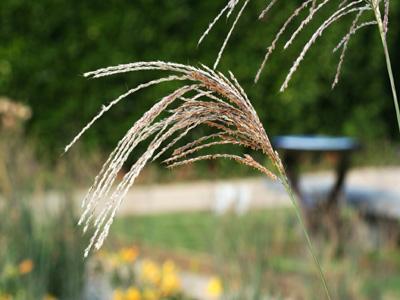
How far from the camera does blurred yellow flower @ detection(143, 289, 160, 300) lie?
501 centimetres

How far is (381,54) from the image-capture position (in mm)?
13414

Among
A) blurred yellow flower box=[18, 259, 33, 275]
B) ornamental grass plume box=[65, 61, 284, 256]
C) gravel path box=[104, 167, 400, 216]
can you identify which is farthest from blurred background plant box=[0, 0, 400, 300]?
ornamental grass plume box=[65, 61, 284, 256]

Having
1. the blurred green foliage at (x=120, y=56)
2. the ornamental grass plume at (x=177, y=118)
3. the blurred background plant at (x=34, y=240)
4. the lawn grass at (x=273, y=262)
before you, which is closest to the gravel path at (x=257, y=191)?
the blurred green foliage at (x=120, y=56)

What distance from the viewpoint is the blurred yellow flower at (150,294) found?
16.4ft

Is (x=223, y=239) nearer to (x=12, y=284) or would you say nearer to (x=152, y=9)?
(x=12, y=284)

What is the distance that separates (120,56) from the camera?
1184 cm

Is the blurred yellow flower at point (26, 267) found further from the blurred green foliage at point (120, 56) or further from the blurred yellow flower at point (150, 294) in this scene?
the blurred green foliage at point (120, 56)

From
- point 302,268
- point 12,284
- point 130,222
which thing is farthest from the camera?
point 130,222

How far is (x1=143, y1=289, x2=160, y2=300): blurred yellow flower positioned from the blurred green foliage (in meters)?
5.81

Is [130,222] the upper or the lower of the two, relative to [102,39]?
lower

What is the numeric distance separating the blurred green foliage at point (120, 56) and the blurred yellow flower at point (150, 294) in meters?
5.81

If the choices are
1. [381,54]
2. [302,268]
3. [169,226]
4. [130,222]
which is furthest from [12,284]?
[381,54]

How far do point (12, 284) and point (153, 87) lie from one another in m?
7.17

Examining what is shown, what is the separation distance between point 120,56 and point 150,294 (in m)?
7.07
